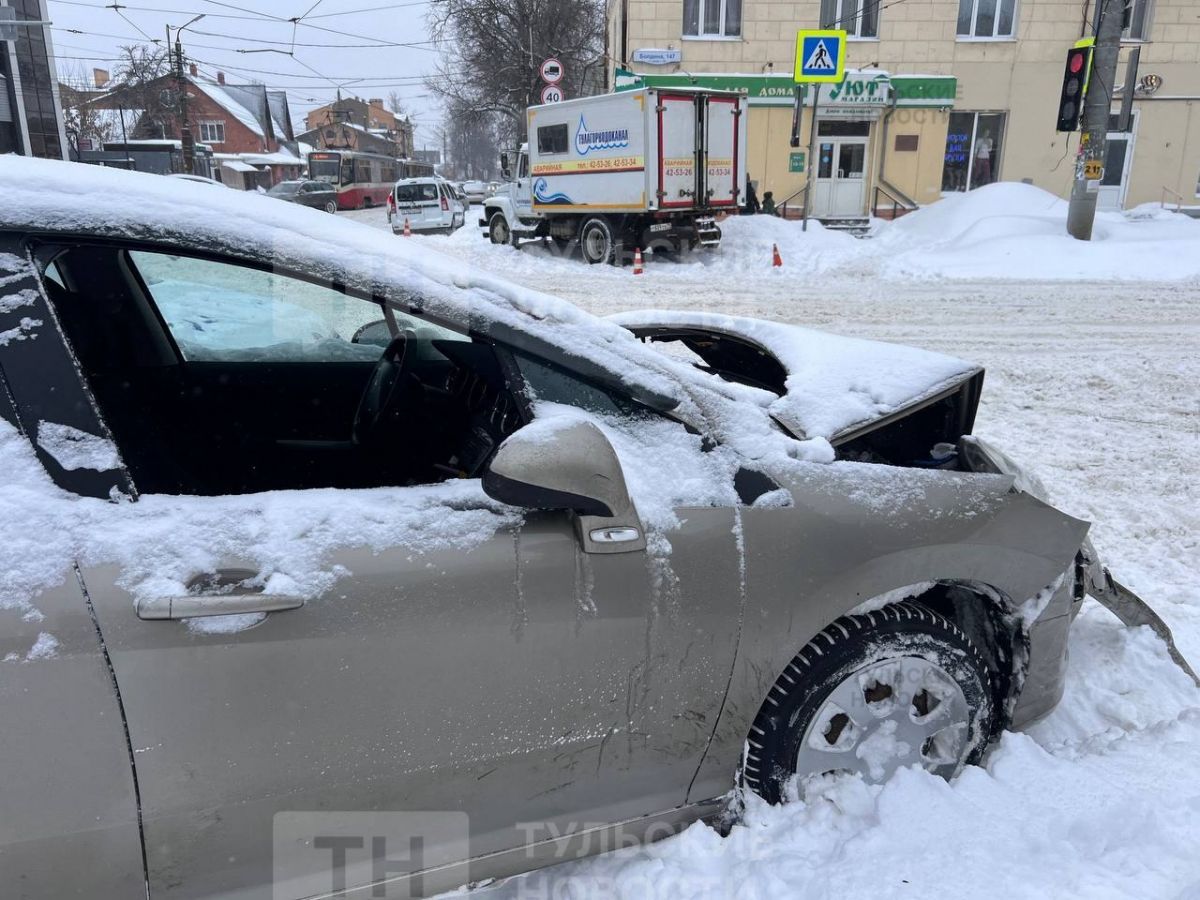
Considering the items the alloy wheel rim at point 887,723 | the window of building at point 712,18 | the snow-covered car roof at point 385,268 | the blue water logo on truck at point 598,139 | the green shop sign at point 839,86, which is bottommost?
the alloy wheel rim at point 887,723

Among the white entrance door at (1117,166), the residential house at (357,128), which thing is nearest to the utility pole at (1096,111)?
the white entrance door at (1117,166)

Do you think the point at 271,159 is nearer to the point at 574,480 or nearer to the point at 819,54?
the point at 819,54

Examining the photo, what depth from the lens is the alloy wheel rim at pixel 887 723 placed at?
214cm

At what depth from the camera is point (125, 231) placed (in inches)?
66.7

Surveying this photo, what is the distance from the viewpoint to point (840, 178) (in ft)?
74.2

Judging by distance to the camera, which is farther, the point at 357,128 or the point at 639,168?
the point at 357,128

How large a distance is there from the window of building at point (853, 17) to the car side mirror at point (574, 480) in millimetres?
23744

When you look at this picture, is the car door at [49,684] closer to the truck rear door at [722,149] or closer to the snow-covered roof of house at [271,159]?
the truck rear door at [722,149]

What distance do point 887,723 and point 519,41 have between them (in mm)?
36074

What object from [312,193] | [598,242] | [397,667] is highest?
[312,193]

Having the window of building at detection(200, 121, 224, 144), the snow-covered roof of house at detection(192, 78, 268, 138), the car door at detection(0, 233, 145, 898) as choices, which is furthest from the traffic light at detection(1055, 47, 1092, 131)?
the window of building at detection(200, 121, 224, 144)

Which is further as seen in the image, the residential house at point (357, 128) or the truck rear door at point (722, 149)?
the residential house at point (357, 128)

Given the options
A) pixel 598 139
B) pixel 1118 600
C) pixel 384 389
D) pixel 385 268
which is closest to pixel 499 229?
pixel 598 139

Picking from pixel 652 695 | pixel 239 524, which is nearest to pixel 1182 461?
pixel 652 695
